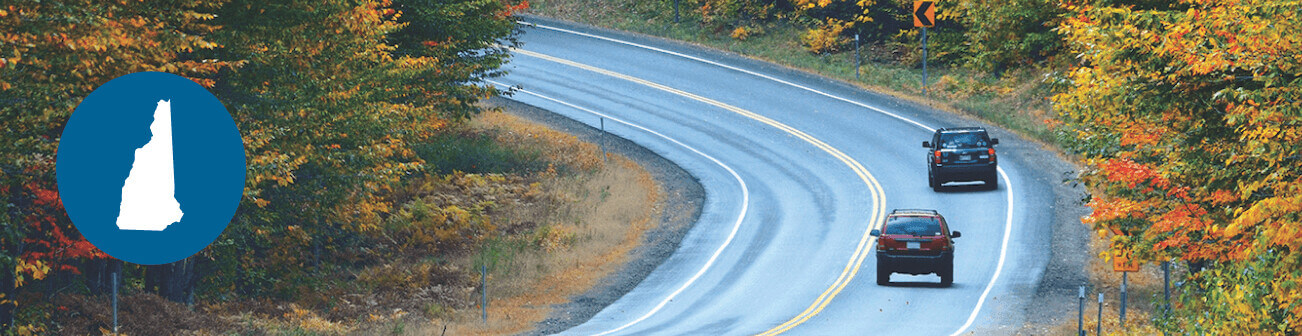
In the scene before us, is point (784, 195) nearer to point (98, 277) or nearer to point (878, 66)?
point (878, 66)

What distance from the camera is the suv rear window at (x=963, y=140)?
36125mm

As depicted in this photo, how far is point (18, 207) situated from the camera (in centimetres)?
1612

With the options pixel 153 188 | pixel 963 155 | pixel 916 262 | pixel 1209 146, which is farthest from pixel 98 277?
pixel 963 155

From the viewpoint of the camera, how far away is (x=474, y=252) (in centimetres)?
3278

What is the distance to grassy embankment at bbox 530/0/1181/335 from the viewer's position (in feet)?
150

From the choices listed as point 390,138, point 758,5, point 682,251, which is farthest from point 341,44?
point 758,5

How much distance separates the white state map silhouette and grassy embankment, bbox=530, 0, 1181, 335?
31311 millimetres

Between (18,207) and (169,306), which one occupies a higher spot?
(18,207)

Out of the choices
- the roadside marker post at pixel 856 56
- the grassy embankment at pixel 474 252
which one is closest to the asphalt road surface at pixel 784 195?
Result: the roadside marker post at pixel 856 56

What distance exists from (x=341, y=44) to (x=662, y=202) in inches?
592

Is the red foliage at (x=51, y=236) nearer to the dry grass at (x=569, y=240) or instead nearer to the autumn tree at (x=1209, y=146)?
the dry grass at (x=569, y=240)

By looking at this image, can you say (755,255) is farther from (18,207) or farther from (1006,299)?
(18,207)

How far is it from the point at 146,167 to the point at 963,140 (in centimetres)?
3392

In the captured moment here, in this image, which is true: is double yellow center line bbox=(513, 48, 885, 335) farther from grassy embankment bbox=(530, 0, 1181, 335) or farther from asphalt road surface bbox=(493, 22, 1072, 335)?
grassy embankment bbox=(530, 0, 1181, 335)
